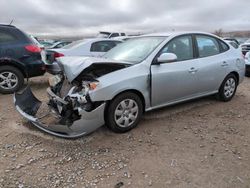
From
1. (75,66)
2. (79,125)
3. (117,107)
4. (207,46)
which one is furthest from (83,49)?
(79,125)

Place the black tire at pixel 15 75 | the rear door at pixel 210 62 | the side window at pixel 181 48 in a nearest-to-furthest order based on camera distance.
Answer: the side window at pixel 181 48, the rear door at pixel 210 62, the black tire at pixel 15 75

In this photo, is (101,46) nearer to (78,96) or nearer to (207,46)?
(207,46)

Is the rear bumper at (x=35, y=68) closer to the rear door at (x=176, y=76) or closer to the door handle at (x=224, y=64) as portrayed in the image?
the rear door at (x=176, y=76)

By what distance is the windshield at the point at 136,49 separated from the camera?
490 centimetres

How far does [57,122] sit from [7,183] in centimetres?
116

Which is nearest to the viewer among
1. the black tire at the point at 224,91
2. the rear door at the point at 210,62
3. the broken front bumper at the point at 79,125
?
the broken front bumper at the point at 79,125

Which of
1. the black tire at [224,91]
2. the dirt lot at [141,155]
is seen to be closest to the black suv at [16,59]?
the dirt lot at [141,155]

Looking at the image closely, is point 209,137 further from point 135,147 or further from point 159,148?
point 135,147

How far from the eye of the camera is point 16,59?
697cm

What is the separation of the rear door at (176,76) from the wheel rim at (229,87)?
1000 millimetres

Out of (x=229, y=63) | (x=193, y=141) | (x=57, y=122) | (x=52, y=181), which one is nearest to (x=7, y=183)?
(x=52, y=181)

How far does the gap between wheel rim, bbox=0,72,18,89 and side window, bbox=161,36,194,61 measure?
391cm

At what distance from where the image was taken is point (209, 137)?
440cm

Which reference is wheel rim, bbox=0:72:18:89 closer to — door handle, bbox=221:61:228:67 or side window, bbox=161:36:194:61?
side window, bbox=161:36:194:61
